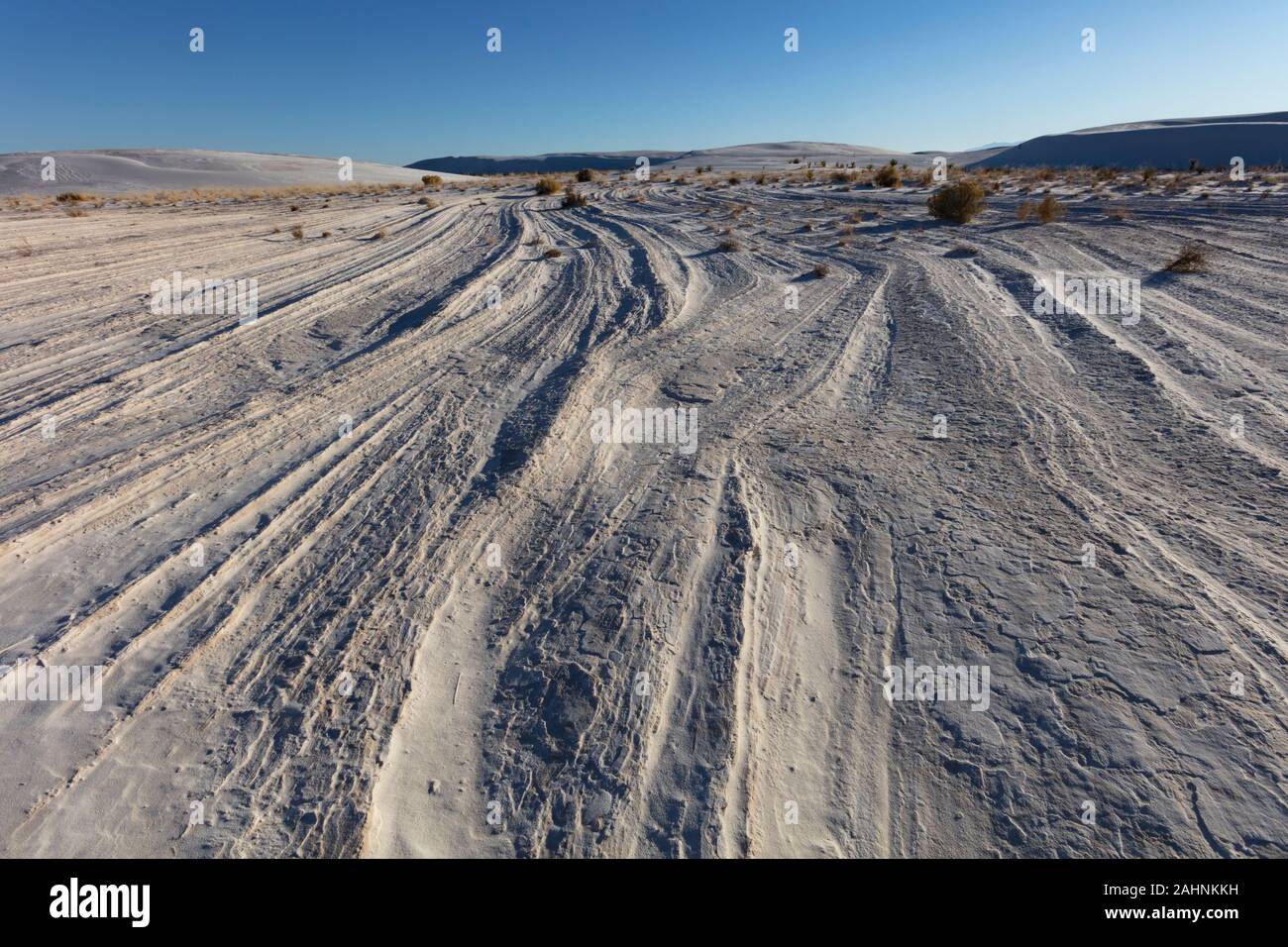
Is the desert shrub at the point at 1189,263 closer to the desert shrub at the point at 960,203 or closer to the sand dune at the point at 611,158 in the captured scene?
the desert shrub at the point at 960,203

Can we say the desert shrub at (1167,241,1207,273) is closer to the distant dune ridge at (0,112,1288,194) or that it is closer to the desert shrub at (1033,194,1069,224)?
the desert shrub at (1033,194,1069,224)

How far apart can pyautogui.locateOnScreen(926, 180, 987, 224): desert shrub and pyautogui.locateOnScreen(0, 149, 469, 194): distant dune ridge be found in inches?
1520

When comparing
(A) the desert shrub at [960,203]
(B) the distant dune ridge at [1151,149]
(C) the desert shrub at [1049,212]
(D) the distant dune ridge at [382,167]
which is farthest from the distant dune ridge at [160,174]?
(C) the desert shrub at [1049,212]

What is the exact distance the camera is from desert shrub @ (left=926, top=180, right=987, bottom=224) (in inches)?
611

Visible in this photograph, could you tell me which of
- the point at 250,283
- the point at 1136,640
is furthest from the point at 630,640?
the point at 250,283

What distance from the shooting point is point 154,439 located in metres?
5.68

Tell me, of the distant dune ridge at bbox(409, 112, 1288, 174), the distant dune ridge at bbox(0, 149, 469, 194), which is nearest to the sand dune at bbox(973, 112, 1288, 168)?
the distant dune ridge at bbox(409, 112, 1288, 174)

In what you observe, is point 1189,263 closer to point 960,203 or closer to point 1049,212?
point 1049,212

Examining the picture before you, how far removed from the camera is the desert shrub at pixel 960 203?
15.5 m

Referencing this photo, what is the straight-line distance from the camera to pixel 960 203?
15547mm

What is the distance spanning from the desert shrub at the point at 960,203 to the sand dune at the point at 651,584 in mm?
7748
